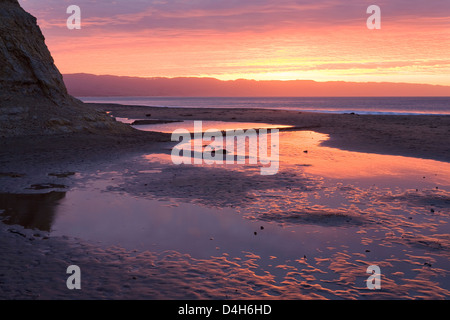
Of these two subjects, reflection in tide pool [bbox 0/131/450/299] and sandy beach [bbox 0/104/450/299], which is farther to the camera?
reflection in tide pool [bbox 0/131/450/299]

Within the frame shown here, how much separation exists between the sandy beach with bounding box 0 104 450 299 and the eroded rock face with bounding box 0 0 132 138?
7.52m

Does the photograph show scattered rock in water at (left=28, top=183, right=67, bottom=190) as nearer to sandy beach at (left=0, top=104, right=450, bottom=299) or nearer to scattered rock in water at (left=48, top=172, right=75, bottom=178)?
sandy beach at (left=0, top=104, right=450, bottom=299)

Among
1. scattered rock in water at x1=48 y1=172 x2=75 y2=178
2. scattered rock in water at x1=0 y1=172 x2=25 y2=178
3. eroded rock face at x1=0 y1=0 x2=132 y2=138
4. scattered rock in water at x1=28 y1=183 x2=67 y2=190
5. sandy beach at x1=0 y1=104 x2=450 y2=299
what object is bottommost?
sandy beach at x1=0 y1=104 x2=450 y2=299

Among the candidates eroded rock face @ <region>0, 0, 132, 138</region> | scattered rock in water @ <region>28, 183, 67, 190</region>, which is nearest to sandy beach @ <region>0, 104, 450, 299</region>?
scattered rock in water @ <region>28, 183, 67, 190</region>

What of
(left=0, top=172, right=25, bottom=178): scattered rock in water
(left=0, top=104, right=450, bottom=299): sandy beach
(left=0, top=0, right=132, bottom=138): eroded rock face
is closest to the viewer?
(left=0, top=104, right=450, bottom=299): sandy beach

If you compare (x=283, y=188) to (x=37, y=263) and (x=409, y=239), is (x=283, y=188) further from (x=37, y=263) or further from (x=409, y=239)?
(x=37, y=263)

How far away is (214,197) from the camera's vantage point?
12078 millimetres

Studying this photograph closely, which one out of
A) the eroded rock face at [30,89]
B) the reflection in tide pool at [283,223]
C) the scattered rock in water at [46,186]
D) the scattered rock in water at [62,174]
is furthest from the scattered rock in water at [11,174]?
the eroded rock face at [30,89]

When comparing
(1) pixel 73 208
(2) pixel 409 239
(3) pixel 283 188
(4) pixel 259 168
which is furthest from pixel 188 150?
(2) pixel 409 239

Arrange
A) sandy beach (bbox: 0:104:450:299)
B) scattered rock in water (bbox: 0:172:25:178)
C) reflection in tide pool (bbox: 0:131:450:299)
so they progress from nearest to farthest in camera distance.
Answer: sandy beach (bbox: 0:104:450:299) → reflection in tide pool (bbox: 0:131:450:299) → scattered rock in water (bbox: 0:172:25:178)

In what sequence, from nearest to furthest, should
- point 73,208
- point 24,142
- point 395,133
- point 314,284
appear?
1. point 314,284
2. point 73,208
3. point 24,142
4. point 395,133

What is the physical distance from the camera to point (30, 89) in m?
26.9

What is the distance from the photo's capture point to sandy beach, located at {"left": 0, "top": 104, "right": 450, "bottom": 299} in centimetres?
624
